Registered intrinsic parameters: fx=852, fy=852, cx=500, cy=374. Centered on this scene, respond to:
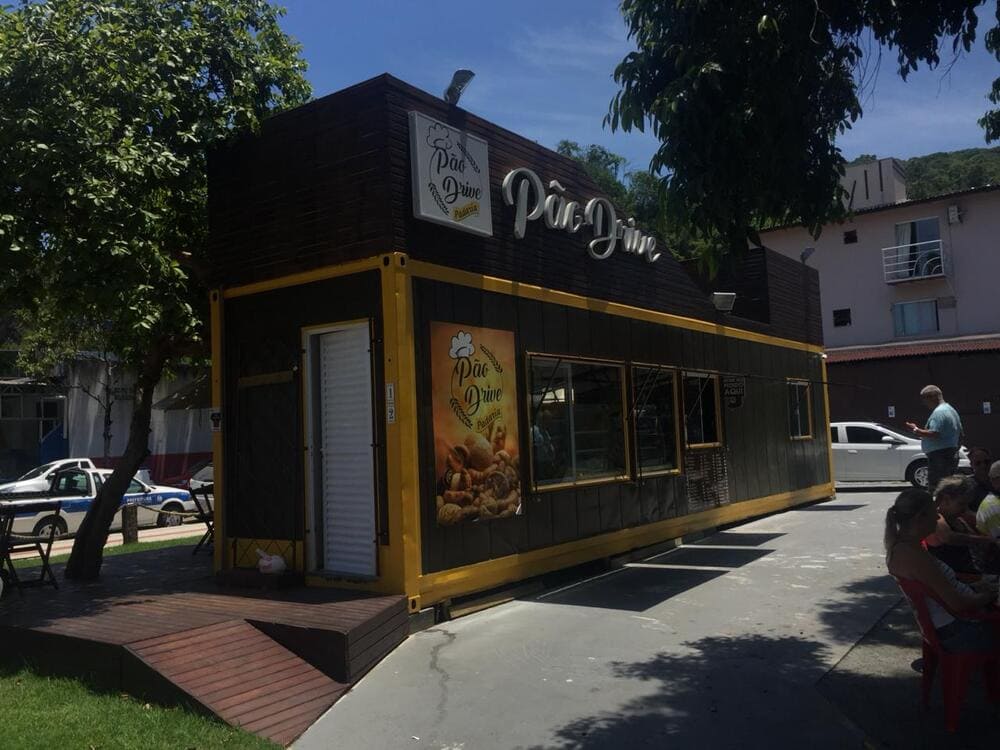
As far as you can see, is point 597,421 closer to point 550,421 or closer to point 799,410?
point 550,421

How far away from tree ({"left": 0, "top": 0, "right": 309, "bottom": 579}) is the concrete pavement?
13.3 feet

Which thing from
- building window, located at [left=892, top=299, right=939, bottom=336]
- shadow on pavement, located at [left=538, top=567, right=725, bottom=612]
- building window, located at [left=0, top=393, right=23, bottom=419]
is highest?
building window, located at [left=892, top=299, right=939, bottom=336]

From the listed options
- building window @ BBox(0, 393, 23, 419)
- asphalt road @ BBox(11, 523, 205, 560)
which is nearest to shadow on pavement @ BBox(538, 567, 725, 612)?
asphalt road @ BBox(11, 523, 205, 560)

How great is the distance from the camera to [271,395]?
8.57 meters

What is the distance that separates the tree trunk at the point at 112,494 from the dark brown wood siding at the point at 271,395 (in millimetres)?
1206

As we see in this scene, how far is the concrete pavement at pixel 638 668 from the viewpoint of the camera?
504 centimetres

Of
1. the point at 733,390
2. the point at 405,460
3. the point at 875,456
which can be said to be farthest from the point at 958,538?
the point at 875,456

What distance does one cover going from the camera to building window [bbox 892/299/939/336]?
111 feet

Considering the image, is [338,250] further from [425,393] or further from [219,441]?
[219,441]

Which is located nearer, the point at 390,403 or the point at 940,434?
the point at 390,403

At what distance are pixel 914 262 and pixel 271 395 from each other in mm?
31819

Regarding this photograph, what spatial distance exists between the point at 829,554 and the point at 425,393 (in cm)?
590

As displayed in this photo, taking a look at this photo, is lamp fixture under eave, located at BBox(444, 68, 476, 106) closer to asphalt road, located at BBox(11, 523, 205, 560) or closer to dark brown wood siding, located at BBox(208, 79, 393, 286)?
dark brown wood siding, located at BBox(208, 79, 393, 286)

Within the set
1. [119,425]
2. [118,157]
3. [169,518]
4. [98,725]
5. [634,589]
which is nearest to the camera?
[98,725]
